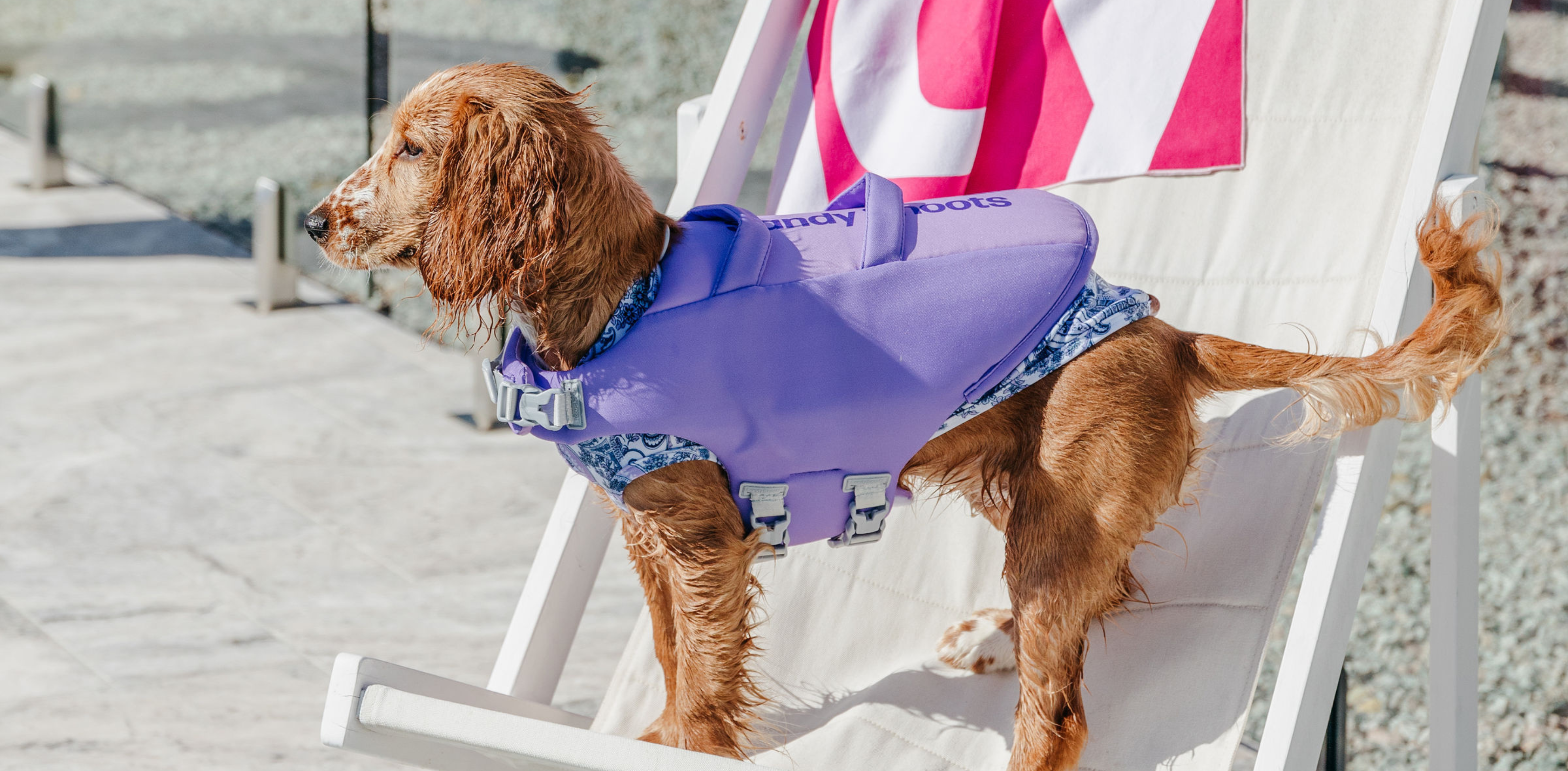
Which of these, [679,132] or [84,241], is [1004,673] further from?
[84,241]

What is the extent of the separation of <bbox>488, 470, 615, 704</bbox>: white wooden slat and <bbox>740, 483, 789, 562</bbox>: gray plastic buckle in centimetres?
48

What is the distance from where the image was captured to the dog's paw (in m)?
2.23

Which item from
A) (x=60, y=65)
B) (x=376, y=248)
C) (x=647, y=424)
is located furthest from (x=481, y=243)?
(x=60, y=65)

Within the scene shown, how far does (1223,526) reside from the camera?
2090 mm

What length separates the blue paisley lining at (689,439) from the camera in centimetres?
166

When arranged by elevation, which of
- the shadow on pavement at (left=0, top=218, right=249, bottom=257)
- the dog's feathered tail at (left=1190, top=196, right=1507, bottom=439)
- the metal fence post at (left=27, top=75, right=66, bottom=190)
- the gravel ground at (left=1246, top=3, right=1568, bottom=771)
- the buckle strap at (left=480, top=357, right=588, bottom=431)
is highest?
the dog's feathered tail at (left=1190, top=196, right=1507, bottom=439)

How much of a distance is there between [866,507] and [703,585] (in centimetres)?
24

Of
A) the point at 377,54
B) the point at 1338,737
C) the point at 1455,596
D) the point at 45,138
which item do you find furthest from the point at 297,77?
the point at 1455,596

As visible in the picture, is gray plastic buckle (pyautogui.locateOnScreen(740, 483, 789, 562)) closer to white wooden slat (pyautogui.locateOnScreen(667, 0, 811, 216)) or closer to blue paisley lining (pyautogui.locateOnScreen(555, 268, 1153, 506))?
blue paisley lining (pyautogui.locateOnScreen(555, 268, 1153, 506))

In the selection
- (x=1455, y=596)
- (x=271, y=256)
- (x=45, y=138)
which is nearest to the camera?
(x=1455, y=596)

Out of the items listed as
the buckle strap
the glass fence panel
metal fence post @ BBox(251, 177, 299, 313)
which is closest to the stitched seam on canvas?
the buckle strap

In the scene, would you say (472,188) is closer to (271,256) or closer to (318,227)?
(318,227)

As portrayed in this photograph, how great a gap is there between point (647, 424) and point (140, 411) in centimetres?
310

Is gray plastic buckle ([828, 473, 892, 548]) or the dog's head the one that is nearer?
the dog's head
